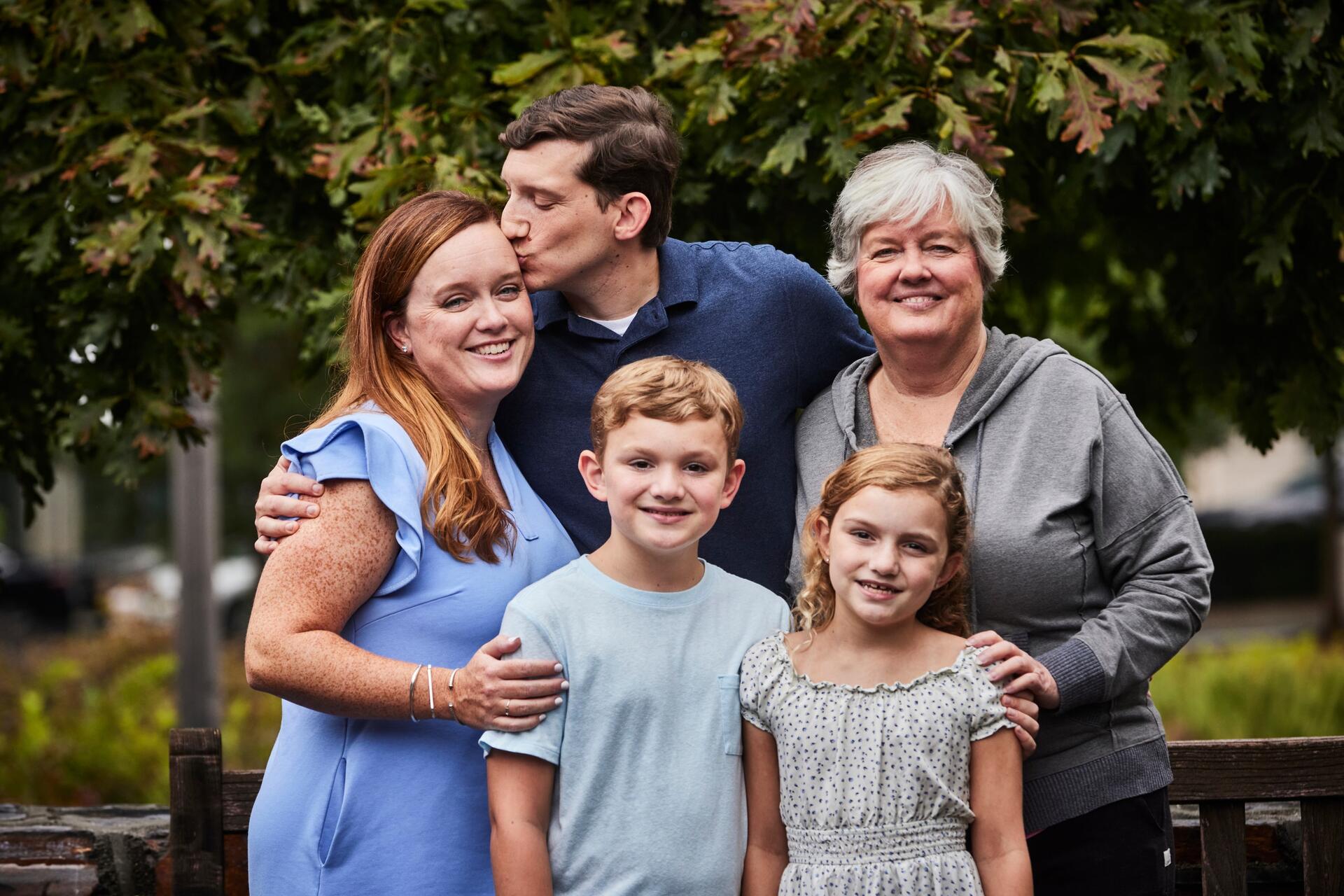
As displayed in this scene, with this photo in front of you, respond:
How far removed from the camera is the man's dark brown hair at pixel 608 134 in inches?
106

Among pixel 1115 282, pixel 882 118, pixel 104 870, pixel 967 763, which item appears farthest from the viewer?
pixel 1115 282

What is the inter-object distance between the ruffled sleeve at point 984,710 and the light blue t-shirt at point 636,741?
390mm

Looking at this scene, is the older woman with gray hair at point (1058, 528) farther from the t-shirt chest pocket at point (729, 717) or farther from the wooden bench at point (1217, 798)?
the wooden bench at point (1217, 798)

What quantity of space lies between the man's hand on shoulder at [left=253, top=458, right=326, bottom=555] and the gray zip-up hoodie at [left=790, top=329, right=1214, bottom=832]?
116cm

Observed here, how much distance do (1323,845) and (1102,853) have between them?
901 millimetres

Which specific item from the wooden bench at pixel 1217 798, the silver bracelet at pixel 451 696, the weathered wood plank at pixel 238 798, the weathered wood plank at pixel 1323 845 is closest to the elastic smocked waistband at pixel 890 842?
the silver bracelet at pixel 451 696

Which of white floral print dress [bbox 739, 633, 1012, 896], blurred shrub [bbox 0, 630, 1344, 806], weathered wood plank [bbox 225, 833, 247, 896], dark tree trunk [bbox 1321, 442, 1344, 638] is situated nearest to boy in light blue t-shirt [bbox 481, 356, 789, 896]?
white floral print dress [bbox 739, 633, 1012, 896]

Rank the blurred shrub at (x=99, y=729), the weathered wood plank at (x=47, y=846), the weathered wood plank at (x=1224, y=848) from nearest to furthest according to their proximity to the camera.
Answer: the weathered wood plank at (x=1224, y=848) → the weathered wood plank at (x=47, y=846) → the blurred shrub at (x=99, y=729)

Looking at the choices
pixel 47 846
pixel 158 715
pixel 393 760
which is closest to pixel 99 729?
pixel 158 715

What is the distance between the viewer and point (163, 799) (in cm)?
604

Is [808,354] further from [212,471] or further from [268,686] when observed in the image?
[212,471]

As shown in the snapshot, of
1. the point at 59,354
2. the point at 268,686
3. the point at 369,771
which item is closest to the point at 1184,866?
the point at 369,771

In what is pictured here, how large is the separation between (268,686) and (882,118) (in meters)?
1.88

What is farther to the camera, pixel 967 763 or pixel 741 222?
pixel 741 222
